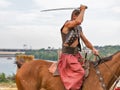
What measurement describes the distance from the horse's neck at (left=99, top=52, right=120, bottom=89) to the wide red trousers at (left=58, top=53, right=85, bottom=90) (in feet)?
1.58

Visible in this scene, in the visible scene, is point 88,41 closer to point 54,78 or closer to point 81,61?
point 81,61

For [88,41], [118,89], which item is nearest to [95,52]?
[88,41]

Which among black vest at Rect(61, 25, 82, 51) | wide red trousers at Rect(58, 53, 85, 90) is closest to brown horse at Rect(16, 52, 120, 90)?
wide red trousers at Rect(58, 53, 85, 90)

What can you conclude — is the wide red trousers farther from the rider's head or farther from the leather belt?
the rider's head

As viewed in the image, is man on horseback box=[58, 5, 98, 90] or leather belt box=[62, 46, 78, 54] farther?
leather belt box=[62, 46, 78, 54]

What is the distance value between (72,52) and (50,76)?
0.73 m

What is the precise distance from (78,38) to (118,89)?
401 cm

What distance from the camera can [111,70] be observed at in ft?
32.1

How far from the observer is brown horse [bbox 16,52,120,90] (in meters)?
9.73

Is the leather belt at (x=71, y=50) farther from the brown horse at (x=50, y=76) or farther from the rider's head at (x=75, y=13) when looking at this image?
the rider's head at (x=75, y=13)

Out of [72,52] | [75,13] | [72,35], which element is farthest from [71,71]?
[75,13]

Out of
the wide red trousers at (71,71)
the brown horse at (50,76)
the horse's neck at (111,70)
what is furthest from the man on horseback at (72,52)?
the horse's neck at (111,70)

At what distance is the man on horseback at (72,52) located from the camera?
9742 millimetres

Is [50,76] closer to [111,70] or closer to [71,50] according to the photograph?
[71,50]
